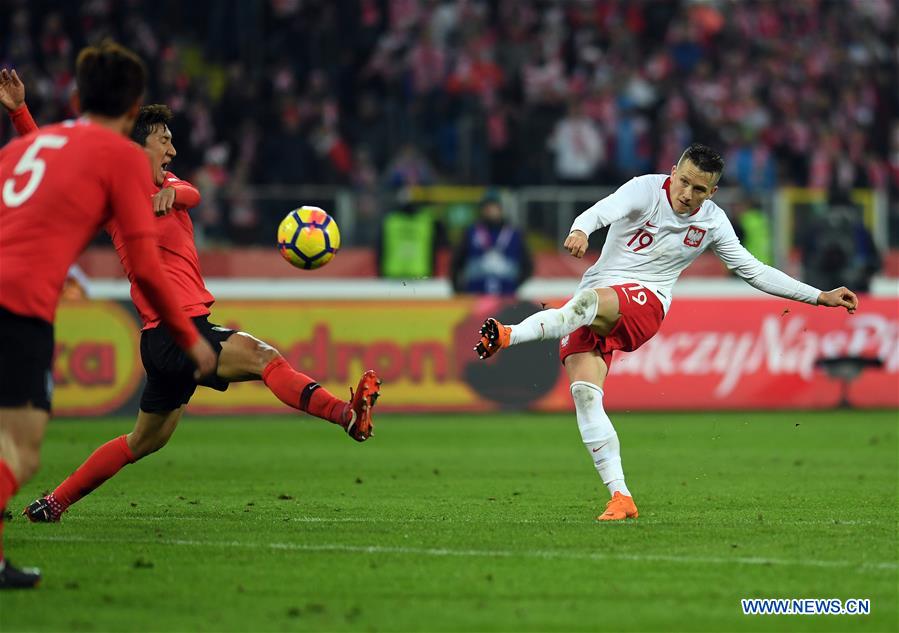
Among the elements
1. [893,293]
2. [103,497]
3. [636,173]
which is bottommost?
[103,497]

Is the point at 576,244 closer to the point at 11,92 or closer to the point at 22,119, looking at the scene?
the point at 22,119

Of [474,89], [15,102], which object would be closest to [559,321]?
[15,102]

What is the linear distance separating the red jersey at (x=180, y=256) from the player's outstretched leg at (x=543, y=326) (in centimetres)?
166

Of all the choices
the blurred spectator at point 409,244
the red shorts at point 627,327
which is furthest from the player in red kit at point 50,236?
the blurred spectator at point 409,244

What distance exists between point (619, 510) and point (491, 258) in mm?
10351

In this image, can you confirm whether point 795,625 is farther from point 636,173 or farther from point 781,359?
point 636,173

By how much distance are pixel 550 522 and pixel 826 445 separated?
6.34m

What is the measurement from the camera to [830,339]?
722 inches

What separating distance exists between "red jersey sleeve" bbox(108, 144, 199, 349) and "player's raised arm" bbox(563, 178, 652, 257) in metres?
2.47

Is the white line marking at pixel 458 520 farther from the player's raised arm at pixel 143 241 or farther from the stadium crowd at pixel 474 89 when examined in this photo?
the stadium crowd at pixel 474 89

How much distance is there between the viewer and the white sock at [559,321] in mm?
8562

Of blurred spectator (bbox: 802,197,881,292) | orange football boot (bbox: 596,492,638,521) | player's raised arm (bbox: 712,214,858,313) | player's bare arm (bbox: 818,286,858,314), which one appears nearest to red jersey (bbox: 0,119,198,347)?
orange football boot (bbox: 596,492,638,521)

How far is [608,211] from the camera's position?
28.8 ft

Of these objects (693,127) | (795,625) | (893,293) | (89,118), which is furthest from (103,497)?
(693,127)
